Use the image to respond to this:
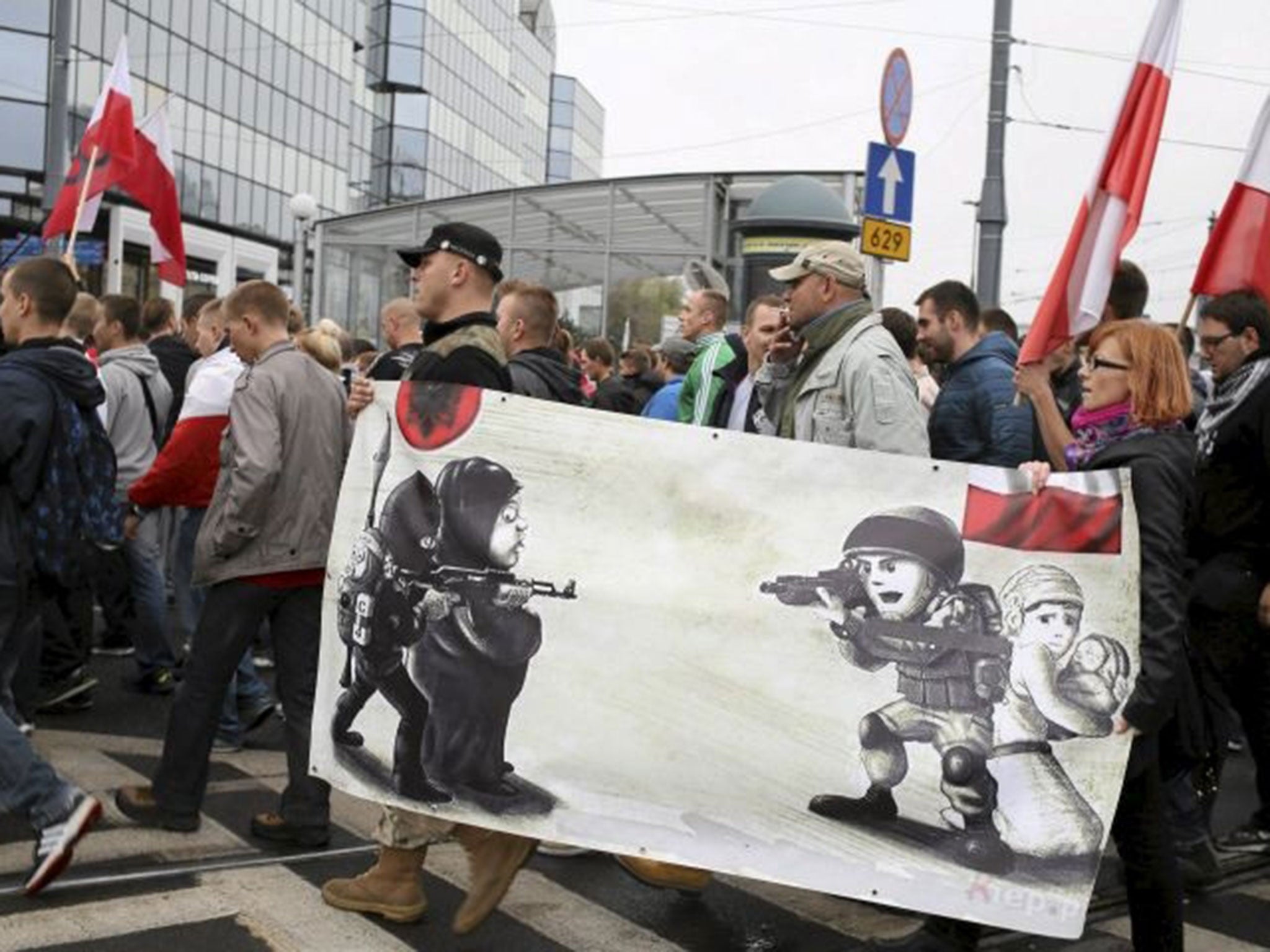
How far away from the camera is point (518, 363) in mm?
5473

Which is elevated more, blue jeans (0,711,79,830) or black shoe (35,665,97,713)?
blue jeans (0,711,79,830)

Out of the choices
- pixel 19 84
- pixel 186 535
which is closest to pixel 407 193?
pixel 19 84

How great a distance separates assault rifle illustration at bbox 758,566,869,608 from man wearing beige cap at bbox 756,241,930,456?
0.64 m

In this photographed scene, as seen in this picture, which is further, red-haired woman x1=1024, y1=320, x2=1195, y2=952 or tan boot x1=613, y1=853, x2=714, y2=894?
tan boot x1=613, y1=853, x2=714, y2=894

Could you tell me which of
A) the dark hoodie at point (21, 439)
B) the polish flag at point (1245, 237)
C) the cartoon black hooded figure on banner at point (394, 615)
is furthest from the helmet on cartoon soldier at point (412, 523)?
the polish flag at point (1245, 237)

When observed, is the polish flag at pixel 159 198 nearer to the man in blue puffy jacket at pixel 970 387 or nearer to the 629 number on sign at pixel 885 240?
the 629 number on sign at pixel 885 240

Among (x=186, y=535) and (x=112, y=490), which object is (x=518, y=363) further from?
(x=186, y=535)

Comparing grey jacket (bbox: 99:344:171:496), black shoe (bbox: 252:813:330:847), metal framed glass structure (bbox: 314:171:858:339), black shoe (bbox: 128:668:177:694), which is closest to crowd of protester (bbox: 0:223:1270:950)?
black shoe (bbox: 252:813:330:847)

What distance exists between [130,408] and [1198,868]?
533 cm

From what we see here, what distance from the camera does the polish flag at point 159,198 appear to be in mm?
9656

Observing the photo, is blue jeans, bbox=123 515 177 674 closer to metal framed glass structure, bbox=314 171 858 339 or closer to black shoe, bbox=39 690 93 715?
black shoe, bbox=39 690 93 715

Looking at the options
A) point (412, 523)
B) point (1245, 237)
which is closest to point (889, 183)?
point (1245, 237)

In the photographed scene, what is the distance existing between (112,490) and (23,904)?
1.46 meters

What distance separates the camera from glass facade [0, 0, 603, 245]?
3466cm
